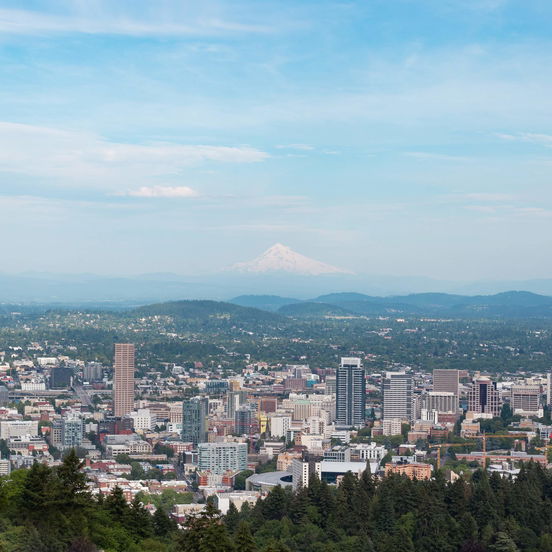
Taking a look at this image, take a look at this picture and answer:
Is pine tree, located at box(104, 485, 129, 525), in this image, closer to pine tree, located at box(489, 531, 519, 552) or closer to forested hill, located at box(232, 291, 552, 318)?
pine tree, located at box(489, 531, 519, 552)

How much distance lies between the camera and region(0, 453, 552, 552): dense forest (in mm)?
18766

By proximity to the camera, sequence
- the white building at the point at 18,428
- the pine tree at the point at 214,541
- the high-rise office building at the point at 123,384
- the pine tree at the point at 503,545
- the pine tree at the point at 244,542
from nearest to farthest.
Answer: the pine tree at the point at 214,541
the pine tree at the point at 244,542
the pine tree at the point at 503,545
the white building at the point at 18,428
the high-rise office building at the point at 123,384

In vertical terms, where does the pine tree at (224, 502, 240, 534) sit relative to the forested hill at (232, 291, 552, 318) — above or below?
below

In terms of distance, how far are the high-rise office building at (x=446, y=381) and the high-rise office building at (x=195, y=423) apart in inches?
775

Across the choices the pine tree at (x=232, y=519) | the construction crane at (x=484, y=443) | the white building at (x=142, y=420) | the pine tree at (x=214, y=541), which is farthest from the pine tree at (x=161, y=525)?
the white building at (x=142, y=420)

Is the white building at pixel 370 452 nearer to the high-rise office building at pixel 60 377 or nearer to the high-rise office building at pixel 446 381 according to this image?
the high-rise office building at pixel 446 381

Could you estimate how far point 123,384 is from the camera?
63.8 m

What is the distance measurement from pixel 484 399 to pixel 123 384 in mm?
18050

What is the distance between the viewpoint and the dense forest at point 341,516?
61.6 ft

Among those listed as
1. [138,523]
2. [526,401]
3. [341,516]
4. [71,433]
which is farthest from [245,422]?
[138,523]

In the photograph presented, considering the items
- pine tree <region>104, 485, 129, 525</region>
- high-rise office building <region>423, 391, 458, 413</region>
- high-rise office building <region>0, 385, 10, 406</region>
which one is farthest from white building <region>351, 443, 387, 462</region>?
high-rise office building <region>0, 385, 10, 406</region>

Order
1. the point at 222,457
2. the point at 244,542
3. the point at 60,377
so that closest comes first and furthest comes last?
the point at 244,542, the point at 222,457, the point at 60,377

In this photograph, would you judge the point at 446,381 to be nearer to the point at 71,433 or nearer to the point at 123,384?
the point at 123,384

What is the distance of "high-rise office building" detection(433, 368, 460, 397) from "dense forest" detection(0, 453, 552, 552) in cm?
3873
